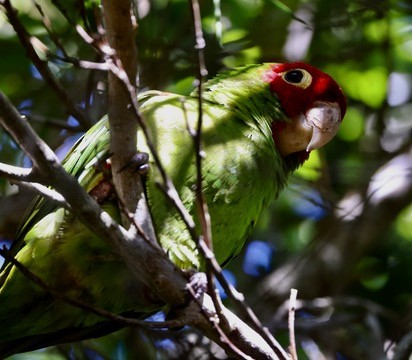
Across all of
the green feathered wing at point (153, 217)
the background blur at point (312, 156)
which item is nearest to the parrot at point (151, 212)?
the green feathered wing at point (153, 217)

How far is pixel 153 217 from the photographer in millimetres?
2682

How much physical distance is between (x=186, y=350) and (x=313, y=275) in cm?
90

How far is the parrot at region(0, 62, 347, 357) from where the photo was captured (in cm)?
271

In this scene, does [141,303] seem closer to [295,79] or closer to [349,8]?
[295,79]

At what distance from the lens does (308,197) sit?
163 inches

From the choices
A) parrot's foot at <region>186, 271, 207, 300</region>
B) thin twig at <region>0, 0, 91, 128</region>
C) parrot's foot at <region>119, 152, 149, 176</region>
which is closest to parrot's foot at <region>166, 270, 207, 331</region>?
parrot's foot at <region>186, 271, 207, 300</region>

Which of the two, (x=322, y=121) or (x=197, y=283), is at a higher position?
(x=197, y=283)

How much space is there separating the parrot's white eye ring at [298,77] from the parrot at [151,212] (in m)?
0.21

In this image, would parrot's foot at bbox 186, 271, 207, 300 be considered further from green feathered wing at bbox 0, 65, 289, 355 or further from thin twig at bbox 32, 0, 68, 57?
thin twig at bbox 32, 0, 68, 57

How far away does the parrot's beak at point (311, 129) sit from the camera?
3246 millimetres

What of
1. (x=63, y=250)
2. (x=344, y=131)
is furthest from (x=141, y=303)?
(x=344, y=131)

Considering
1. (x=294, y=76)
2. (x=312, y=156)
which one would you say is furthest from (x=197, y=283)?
(x=312, y=156)

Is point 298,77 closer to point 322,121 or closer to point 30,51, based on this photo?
point 322,121

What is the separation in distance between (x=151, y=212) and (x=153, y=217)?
0.07 feet
